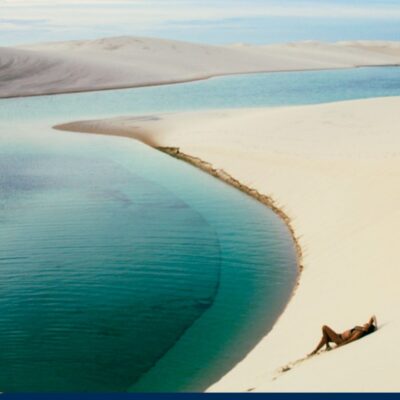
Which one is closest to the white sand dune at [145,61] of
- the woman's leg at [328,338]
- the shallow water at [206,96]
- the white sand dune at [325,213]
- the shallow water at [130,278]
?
the shallow water at [206,96]

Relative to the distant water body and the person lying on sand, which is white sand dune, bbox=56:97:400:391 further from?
the distant water body


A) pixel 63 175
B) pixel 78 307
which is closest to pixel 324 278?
pixel 78 307

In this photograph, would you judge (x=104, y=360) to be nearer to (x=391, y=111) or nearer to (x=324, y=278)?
(x=324, y=278)

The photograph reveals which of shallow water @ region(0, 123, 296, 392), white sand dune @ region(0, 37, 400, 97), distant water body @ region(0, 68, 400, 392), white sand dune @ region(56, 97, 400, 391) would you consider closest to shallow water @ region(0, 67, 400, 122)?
white sand dune @ region(0, 37, 400, 97)

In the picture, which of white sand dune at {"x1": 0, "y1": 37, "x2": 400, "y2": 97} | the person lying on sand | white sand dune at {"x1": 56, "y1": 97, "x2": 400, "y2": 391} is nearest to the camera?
white sand dune at {"x1": 56, "y1": 97, "x2": 400, "y2": 391}

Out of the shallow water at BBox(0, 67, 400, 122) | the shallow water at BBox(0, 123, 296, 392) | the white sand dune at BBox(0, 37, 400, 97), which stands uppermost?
the white sand dune at BBox(0, 37, 400, 97)

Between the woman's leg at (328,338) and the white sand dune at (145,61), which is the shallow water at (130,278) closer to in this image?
the woman's leg at (328,338)

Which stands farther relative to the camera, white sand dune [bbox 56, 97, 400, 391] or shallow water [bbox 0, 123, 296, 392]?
shallow water [bbox 0, 123, 296, 392]
